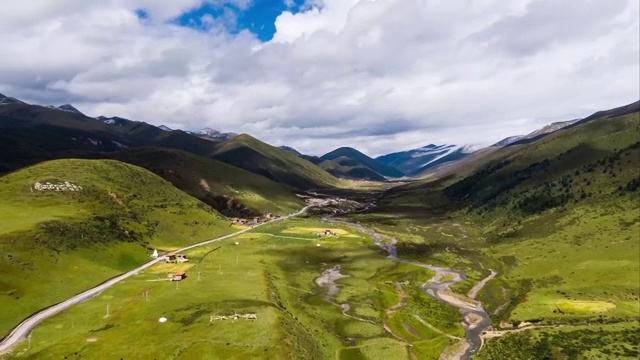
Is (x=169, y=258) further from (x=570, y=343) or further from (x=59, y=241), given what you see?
(x=570, y=343)

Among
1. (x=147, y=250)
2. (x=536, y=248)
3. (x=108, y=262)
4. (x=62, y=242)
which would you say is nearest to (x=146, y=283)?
(x=108, y=262)

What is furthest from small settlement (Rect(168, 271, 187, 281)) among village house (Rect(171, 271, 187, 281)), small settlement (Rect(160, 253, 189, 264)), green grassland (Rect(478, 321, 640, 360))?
green grassland (Rect(478, 321, 640, 360))

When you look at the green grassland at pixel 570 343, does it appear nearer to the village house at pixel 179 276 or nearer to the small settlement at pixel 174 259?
the village house at pixel 179 276

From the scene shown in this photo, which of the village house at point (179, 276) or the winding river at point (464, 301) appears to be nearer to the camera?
the winding river at point (464, 301)

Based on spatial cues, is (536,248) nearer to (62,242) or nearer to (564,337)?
(564,337)

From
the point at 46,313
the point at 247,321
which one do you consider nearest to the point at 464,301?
the point at 247,321

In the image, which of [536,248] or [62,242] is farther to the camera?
[536,248]

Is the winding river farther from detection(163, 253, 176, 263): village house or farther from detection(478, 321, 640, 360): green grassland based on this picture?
detection(163, 253, 176, 263): village house

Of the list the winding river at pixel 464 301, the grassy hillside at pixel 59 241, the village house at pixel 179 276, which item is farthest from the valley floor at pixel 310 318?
the grassy hillside at pixel 59 241
